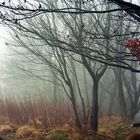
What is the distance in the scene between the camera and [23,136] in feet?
37.4

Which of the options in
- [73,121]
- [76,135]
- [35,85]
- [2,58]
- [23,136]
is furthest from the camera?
[2,58]

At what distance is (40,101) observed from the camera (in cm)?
1391

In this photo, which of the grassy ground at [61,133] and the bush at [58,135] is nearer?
the bush at [58,135]

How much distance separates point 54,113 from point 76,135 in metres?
2.48

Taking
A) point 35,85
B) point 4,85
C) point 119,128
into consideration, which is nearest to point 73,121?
point 119,128

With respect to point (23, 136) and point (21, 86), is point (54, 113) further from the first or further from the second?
point (21, 86)

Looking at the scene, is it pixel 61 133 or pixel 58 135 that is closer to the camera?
pixel 58 135

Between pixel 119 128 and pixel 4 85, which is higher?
pixel 4 85

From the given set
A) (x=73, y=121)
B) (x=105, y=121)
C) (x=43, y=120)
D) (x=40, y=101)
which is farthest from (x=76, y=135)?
(x=105, y=121)

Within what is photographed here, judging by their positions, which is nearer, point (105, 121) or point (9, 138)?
point (9, 138)

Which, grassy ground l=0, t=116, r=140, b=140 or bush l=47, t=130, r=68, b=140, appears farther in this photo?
grassy ground l=0, t=116, r=140, b=140

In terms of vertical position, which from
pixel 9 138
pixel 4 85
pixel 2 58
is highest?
pixel 2 58

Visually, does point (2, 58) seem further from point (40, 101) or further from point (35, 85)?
point (40, 101)

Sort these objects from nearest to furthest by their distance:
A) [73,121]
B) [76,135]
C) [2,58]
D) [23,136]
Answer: [76,135] → [23,136] → [73,121] → [2,58]
